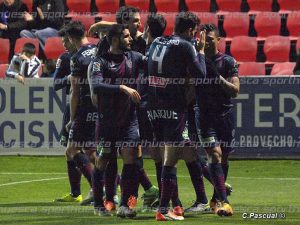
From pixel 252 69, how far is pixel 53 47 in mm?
4507

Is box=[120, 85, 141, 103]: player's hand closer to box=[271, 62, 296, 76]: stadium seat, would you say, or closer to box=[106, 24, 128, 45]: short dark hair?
box=[106, 24, 128, 45]: short dark hair

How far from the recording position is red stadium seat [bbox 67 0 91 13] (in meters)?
24.8

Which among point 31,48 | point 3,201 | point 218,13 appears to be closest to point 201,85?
point 3,201

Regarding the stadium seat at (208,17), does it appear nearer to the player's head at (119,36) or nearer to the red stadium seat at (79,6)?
the red stadium seat at (79,6)

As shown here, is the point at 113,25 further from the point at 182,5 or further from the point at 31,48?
the point at 182,5

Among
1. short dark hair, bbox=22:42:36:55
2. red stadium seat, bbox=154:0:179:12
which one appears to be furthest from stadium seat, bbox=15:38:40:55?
red stadium seat, bbox=154:0:179:12

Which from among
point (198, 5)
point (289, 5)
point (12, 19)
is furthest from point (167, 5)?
point (12, 19)

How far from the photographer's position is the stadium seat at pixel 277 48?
2195 cm

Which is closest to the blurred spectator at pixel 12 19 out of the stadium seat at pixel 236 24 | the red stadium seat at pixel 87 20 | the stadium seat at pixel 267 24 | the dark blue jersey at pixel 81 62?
the red stadium seat at pixel 87 20

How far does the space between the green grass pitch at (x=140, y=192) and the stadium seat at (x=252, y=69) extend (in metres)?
2.62

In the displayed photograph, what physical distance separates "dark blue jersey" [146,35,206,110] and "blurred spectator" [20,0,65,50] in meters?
12.2

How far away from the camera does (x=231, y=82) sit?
12539 mm

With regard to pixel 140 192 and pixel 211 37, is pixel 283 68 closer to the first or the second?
pixel 140 192

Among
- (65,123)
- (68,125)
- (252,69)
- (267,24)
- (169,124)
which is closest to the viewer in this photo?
(169,124)
